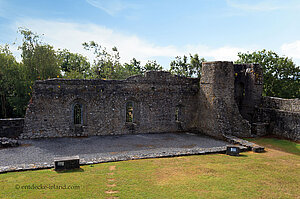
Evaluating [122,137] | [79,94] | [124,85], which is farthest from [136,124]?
[79,94]

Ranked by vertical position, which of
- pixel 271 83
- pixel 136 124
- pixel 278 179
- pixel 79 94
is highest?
pixel 271 83

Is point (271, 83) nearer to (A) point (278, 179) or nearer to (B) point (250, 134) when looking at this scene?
(B) point (250, 134)

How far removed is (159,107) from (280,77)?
20.0 metres

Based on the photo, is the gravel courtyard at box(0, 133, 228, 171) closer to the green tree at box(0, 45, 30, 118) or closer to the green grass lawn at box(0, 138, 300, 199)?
the green grass lawn at box(0, 138, 300, 199)

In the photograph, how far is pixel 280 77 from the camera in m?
30.2

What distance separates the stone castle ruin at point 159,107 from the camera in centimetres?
1648

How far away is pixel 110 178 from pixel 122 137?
8.40m

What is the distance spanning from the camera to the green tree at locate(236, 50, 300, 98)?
A: 28984mm

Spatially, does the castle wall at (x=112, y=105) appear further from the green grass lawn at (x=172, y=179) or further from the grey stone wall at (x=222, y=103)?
the green grass lawn at (x=172, y=179)

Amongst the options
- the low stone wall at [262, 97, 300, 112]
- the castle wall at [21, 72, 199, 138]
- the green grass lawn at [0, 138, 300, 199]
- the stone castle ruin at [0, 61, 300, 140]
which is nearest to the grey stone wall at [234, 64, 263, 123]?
the stone castle ruin at [0, 61, 300, 140]

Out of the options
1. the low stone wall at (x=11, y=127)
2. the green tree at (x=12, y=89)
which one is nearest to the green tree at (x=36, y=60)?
the green tree at (x=12, y=89)

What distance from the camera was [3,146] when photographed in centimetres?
1364

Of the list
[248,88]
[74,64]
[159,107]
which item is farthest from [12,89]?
[248,88]

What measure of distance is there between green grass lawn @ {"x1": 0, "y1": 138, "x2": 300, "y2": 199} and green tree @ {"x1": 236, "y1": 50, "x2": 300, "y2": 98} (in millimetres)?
20369
